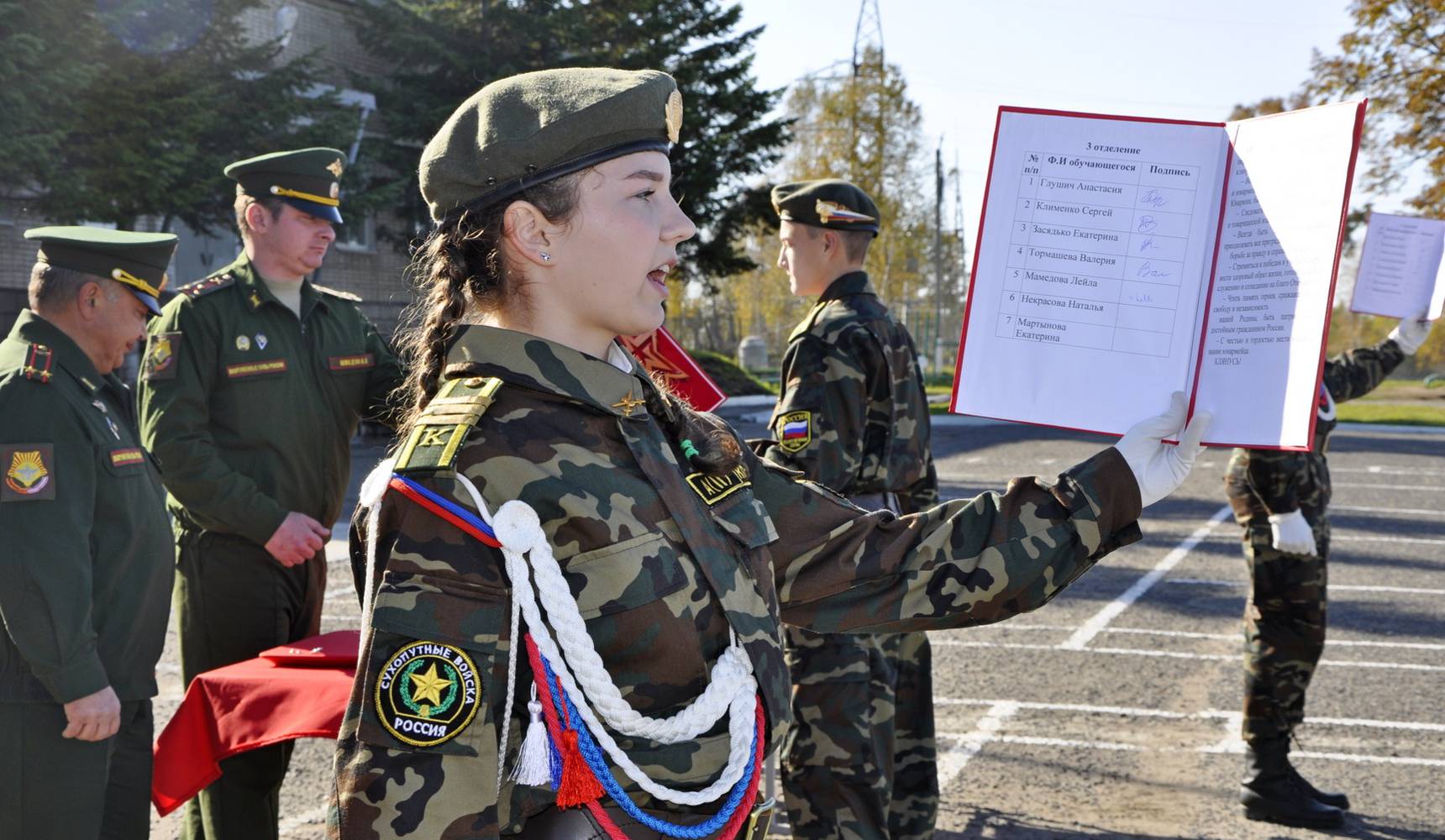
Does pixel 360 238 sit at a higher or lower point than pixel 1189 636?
higher

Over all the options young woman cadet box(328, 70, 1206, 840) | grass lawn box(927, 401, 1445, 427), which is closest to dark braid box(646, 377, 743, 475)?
young woman cadet box(328, 70, 1206, 840)

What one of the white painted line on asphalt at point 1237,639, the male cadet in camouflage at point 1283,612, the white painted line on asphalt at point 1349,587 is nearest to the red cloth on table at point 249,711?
the male cadet in camouflage at point 1283,612

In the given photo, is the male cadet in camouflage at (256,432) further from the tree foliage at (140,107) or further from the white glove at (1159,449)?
the tree foliage at (140,107)

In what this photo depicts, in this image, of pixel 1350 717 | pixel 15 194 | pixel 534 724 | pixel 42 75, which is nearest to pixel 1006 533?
pixel 534 724

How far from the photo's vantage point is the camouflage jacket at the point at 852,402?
14.2ft

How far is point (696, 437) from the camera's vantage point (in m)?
2.03

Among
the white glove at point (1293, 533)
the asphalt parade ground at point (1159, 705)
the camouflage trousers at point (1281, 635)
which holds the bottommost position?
the asphalt parade ground at point (1159, 705)

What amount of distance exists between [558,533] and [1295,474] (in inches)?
167

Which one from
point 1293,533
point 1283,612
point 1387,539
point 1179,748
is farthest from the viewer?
point 1387,539

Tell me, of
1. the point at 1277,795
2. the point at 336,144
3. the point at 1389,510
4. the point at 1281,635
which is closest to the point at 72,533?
the point at 1277,795

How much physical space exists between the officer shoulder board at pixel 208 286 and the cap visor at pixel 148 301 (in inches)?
12.0

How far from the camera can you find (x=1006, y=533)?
211cm

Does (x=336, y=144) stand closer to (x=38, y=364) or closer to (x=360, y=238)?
(x=360, y=238)

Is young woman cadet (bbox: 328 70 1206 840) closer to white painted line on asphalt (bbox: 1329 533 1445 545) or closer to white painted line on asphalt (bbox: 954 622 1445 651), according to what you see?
white painted line on asphalt (bbox: 954 622 1445 651)
